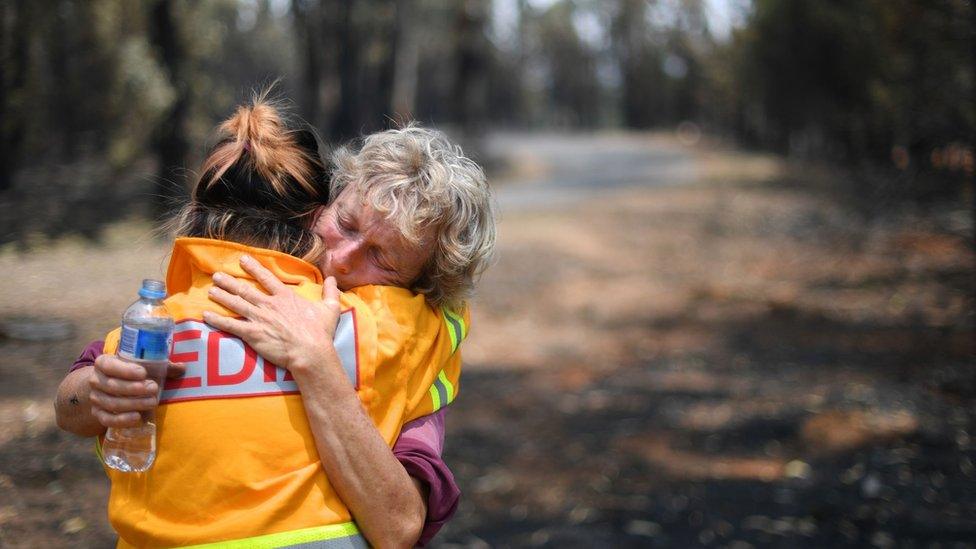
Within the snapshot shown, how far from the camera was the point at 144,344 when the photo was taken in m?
1.71

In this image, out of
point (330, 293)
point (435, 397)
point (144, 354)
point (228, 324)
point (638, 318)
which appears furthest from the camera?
point (638, 318)

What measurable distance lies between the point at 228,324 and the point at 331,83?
97.2 ft

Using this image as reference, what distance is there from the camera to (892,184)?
7.02 metres

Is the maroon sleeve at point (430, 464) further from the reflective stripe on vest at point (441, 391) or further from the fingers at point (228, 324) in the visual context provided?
the fingers at point (228, 324)

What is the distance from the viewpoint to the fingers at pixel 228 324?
1.82 meters

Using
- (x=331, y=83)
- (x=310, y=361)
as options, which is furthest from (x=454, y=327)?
(x=331, y=83)

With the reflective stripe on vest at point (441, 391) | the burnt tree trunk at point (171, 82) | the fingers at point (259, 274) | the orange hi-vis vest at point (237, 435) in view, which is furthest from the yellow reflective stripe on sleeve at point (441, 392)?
the burnt tree trunk at point (171, 82)

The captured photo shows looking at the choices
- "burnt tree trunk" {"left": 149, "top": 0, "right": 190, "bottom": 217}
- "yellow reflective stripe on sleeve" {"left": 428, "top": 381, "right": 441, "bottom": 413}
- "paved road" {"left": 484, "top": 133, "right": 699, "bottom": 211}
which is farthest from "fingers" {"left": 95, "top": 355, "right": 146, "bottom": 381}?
"paved road" {"left": 484, "top": 133, "right": 699, "bottom": 211}

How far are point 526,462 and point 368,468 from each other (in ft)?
14.6

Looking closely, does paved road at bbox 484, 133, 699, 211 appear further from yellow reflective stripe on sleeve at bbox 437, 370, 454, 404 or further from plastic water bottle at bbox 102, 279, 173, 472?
plastic water bottle at bbox 102, 279, 173, 472

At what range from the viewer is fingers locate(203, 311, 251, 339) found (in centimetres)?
182

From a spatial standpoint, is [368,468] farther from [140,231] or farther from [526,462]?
[140,231]

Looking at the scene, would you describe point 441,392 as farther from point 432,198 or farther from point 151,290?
point 151,290

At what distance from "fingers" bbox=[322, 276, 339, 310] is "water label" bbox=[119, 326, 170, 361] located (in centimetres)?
32
